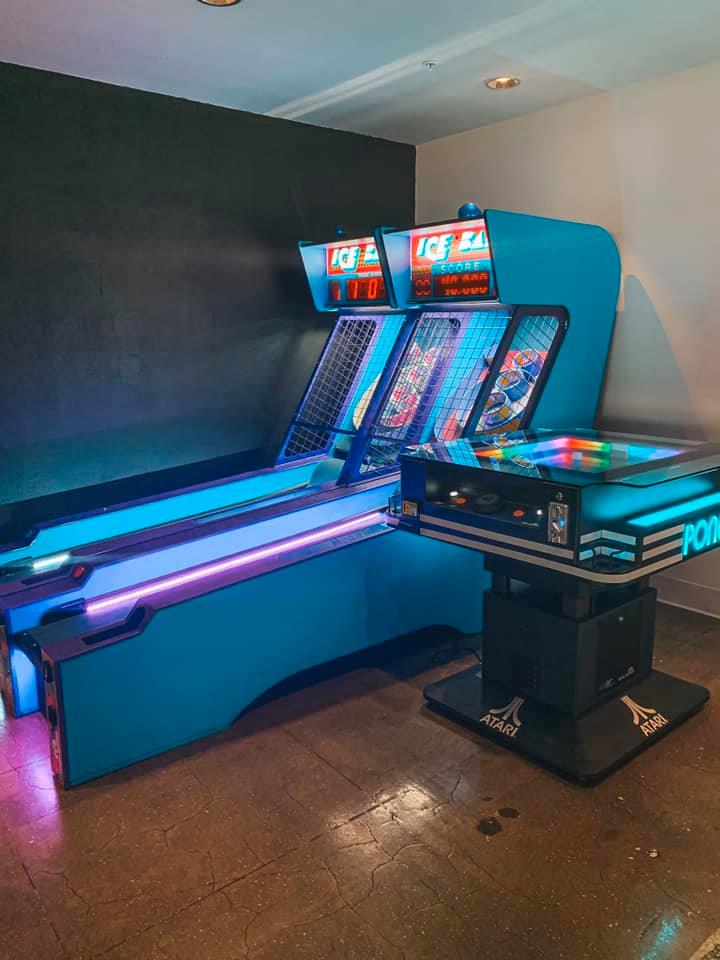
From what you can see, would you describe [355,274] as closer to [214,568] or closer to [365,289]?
[365,289]

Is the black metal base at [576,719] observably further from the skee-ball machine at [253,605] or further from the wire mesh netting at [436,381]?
the wire mesh netting at [436,381]

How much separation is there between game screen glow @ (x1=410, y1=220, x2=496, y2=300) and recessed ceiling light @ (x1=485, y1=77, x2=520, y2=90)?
814 mm

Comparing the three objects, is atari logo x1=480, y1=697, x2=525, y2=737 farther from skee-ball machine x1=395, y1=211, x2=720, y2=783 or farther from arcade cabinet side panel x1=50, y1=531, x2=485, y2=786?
arcade cabinet side panel x1=50, y1=531, x2=485, y2=786

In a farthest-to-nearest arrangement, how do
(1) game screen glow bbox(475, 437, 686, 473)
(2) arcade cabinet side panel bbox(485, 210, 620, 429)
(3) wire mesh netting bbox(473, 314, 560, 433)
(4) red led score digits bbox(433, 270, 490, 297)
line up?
(3) wire mesh netting bbox(473, 314, 560, 433)
(4) red led score digits bbox(433, 270, 490, 297)
(2) arcade cabinet side panel bbox(485, 210, 620, 429)
(1) game screen glow bbox(475, 437, 686, 473)

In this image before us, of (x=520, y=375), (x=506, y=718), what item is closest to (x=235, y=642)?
(x=506, y=718)

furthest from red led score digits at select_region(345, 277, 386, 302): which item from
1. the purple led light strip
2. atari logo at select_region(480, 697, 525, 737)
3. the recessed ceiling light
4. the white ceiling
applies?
atari logo at select_region(480, 697, 525, 737)

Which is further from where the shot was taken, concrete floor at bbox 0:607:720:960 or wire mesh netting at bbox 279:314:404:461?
wire mesh netting at bbox 279:314:404:461

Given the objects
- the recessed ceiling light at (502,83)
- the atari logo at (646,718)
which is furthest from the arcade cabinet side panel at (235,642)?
the recessed ceiling light at (502,83)

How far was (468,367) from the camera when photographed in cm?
378

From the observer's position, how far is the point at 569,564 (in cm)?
221

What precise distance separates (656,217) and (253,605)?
115 inches

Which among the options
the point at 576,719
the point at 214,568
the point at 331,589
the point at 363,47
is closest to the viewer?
the point at 576,719

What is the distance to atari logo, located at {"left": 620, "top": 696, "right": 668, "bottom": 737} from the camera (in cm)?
266

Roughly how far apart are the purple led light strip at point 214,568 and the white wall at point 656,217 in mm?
1915
